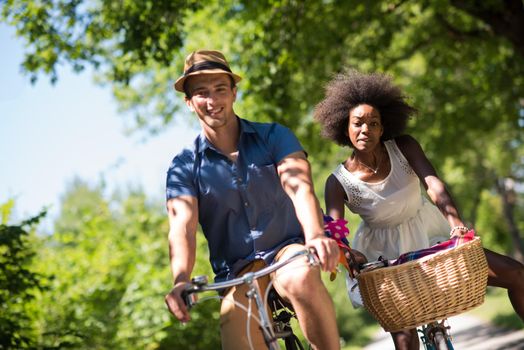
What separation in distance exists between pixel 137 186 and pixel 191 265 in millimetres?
51341

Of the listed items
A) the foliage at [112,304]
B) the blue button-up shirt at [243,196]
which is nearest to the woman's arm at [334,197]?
the blue button-up shirt at [243,196]

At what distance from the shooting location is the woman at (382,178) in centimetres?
526

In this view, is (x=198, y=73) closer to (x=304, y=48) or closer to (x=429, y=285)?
(x=429, y=285)

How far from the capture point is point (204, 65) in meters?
4.23

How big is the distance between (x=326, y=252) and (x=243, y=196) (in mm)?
825

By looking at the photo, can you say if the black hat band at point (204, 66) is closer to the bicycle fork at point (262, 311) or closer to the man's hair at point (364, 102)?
the bicycle fork at point (262, 311)

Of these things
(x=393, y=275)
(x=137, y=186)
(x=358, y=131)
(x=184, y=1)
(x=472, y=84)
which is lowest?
(x=393, y=275)

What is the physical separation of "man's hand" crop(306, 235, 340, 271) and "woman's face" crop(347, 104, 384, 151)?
1.75m

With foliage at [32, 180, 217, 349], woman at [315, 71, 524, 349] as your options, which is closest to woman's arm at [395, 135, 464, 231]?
woman at [315, 71, 524, 349]

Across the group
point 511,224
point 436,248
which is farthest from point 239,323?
point 511,224

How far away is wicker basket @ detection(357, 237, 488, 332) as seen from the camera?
14.2 ft

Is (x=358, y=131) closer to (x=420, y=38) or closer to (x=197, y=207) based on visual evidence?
(x=197, y=207)

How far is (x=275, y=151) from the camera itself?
4266mm

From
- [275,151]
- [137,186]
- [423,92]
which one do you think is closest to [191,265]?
[275,151]
